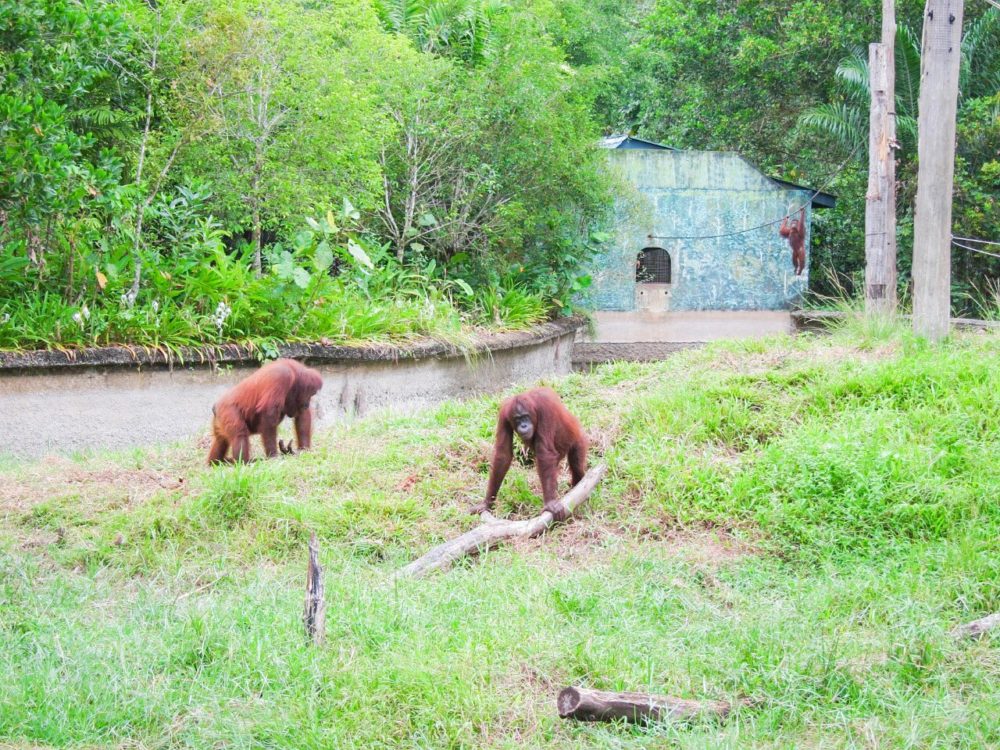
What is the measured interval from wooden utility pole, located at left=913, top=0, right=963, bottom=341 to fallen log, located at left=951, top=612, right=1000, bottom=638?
5196 mm

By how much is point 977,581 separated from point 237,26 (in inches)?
336

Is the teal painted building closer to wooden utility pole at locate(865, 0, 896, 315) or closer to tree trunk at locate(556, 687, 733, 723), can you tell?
wooden utility pole at locate(865, 0, 896, 315)

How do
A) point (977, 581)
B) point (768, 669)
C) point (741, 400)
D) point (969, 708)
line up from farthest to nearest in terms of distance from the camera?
point (741, 400)
point (977, 581)
point (768, 669)
point (969, 708)

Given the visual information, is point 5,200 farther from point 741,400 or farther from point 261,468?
point 741,400

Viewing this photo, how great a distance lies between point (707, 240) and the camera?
19.0m

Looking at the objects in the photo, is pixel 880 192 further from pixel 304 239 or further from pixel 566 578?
pixel 566 578

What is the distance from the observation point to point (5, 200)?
8930mm

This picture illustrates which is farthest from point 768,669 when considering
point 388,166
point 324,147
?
point 388,166

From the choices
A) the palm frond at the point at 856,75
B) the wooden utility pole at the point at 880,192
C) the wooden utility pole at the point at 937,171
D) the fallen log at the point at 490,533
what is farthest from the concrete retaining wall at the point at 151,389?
the palm frond at the point at 856,75

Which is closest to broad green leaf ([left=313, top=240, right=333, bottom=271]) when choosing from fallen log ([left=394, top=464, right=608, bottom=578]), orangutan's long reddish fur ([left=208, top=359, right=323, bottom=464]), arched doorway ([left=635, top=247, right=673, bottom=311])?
orangutan's long reddish fur ([left=208, top=359, right=323, bottom=464])

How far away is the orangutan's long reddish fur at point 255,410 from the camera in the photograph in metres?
7.54

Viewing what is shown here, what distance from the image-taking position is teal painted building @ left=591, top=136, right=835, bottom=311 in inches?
739

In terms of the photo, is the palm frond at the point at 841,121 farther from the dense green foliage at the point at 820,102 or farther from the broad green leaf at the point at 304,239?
the broad green leaf at the point at 304,239

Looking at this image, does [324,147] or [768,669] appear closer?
[768,669]
